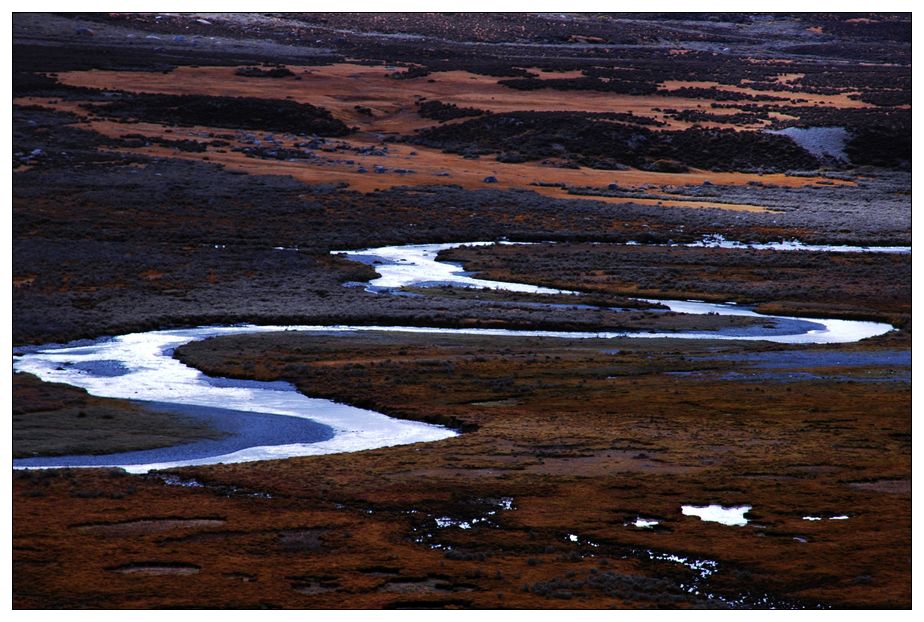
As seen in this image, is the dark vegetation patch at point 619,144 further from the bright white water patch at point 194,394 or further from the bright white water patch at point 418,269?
the bright white water patch at point 194,394

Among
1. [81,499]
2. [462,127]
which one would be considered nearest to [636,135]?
[462,127]

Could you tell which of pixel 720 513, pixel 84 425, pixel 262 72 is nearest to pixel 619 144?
pixel 262 72

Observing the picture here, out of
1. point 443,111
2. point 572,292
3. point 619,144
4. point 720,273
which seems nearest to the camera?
point 572,292

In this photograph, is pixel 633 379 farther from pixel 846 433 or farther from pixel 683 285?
pixel 683 285

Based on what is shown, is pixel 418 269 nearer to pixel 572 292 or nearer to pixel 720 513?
pixel 572 292

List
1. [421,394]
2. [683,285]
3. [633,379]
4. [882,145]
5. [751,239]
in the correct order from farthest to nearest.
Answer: [882,145], [751,239], [683,285], [633,379], [421,394]

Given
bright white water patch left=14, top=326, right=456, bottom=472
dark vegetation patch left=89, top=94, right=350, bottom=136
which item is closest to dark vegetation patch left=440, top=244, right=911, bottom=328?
bright white water patch left=14, top=326, right=456, bottom=472
